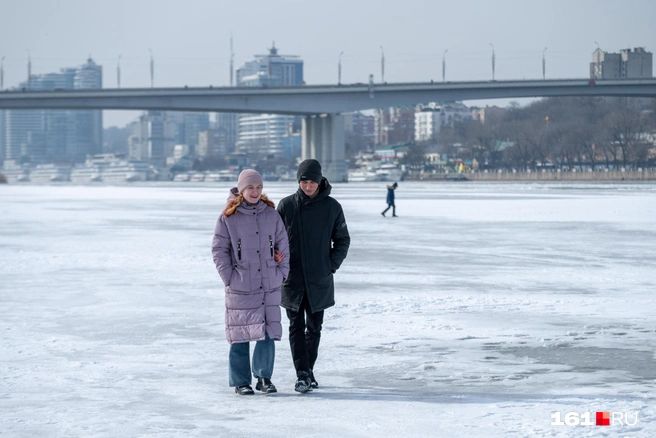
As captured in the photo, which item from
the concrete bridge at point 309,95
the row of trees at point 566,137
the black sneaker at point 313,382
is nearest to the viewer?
the black sneaker at point 313,382

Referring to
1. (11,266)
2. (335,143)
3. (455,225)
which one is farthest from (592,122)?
(11,266)

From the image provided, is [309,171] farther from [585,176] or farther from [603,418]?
[585,176]

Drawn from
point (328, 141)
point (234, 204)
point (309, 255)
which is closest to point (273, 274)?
point (309, 255)

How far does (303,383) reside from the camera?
24.8 ft

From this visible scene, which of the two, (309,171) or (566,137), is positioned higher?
(566,137)

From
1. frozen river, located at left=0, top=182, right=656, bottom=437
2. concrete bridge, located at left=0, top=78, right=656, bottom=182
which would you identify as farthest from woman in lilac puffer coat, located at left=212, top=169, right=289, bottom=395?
concrete bridge, located at left=0, top=78, right=656, bottom=182

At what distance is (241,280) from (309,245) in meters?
0.61

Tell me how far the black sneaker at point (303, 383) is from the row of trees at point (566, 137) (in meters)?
112

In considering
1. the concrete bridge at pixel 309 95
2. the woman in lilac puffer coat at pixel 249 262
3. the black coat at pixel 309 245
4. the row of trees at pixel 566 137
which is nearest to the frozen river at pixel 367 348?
the woman in lilac puffer coat at pixel 249 262

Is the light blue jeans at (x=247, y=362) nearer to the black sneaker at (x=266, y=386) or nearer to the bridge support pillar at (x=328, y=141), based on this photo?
the black sneaker at (x=266, y=386)

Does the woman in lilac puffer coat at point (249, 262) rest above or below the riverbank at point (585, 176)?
above

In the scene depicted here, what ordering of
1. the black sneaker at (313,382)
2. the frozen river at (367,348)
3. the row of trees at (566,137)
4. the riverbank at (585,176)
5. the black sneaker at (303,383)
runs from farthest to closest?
the row of trees at (566,137) < the riverbank at (585,176) < the black sneaker at (313,382) < the black sneaker at (303,383) < the frozen river at (367,348)

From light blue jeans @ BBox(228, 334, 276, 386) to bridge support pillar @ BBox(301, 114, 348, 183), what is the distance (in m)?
90.0

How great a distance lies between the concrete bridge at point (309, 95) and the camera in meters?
92.7
